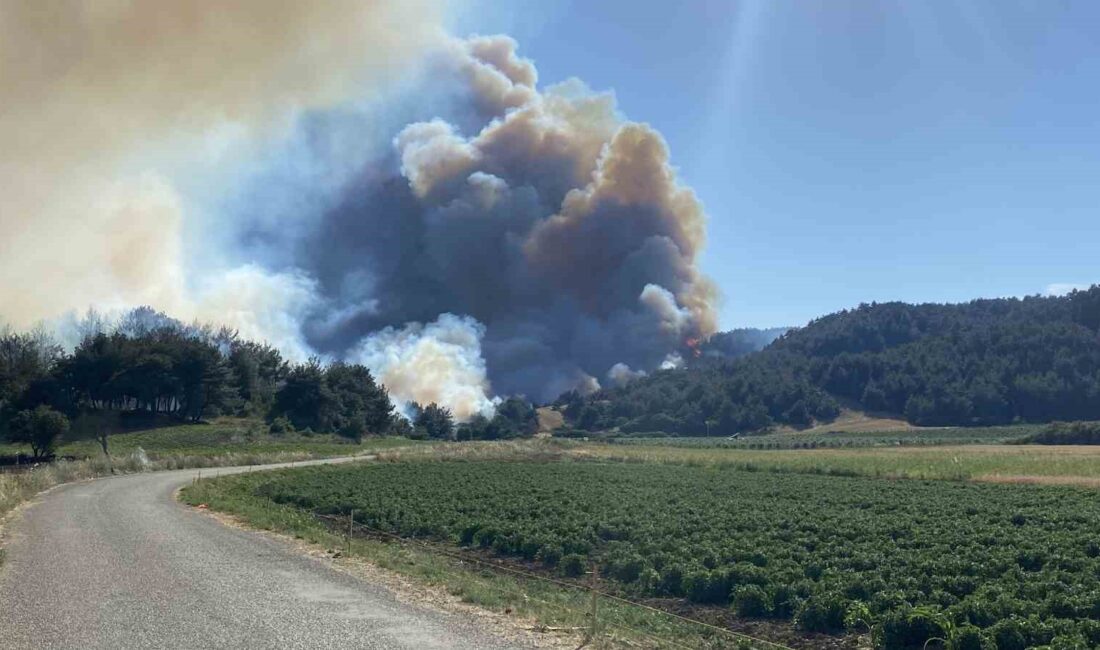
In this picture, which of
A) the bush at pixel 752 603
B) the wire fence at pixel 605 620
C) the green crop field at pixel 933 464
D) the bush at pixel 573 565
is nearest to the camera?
the wire fence at pixel 605 620

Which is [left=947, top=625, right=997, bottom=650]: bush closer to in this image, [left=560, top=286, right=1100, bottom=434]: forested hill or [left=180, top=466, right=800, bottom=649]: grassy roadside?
[left=180, top=466, right=800, bottom=649]: grassy roadside

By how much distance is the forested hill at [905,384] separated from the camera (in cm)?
10500

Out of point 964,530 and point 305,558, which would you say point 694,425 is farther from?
point 305,558

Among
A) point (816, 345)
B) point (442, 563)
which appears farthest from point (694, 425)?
point (442, 563)

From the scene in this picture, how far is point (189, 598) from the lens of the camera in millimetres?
14156

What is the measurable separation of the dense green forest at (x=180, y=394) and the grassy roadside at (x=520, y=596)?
41402 millimetres

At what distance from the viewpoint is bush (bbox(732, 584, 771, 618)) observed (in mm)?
15203

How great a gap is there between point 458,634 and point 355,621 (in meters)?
1.67

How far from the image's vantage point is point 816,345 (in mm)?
159375

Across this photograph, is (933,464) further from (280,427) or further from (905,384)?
(905,384)

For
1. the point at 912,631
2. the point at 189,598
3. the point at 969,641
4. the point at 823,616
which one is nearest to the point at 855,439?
the point at 823,616

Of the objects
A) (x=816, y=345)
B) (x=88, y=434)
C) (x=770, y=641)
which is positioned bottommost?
(x=770, y=641)

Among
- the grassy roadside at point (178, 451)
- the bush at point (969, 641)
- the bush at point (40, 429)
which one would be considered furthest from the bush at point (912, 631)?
the bush at point (40, 429)

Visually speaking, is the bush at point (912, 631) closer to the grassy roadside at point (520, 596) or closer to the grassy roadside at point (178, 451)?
the grassy roadside at point (520, 596)
